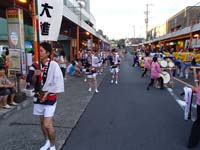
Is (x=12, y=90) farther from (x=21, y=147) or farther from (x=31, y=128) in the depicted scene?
(x=21, y=147)

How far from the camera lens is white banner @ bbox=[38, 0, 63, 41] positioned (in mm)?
7320

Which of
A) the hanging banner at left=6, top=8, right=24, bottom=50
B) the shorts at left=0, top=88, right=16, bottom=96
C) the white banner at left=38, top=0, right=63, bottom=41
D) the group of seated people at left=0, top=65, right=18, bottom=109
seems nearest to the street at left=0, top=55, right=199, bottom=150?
the group of seated people at left=0, top=65, right=18, bottom=109

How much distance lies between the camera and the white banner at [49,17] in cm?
732

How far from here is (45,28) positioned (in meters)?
7.39

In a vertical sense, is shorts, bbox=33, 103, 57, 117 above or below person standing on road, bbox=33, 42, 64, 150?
below

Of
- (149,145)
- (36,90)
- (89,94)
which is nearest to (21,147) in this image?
(36,90)

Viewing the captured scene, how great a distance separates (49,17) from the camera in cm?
745

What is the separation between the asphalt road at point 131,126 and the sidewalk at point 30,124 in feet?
0.70

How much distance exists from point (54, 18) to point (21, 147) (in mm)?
3968

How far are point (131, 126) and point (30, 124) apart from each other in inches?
97.7

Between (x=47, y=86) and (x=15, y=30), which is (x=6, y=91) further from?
(x=47, y=86)

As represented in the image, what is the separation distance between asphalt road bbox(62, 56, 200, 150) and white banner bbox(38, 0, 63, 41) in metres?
2.51

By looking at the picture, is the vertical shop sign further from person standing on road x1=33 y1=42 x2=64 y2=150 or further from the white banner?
person standing on road x1=33 y1=42 x2=64 y2=150

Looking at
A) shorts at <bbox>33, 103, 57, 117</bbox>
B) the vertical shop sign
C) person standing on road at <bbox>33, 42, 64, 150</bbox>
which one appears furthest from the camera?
the vertical shop sign
